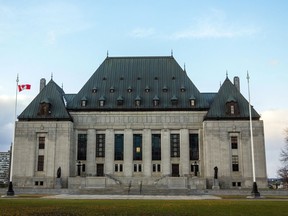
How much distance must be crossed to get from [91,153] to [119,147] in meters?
4.83

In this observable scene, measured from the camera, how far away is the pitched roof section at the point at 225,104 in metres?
64.3

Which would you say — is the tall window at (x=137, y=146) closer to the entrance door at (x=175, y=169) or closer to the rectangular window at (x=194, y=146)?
the entrance door at (x=175, y=169)

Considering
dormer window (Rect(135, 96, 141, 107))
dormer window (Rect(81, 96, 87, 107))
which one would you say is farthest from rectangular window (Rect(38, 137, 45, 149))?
dormer window (Rect(135, 96, 141, 107))

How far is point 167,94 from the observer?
226ft

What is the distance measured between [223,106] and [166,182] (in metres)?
17.6

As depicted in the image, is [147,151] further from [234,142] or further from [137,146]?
[234,142]

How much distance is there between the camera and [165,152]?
6550 centimetres

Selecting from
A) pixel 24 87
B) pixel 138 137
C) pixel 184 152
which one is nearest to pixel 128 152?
pixel 138 137

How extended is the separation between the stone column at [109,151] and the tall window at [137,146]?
11.9ft

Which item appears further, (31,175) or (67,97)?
(67,97)

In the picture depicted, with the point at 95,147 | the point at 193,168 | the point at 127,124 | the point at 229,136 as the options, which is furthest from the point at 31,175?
the point at 229,136

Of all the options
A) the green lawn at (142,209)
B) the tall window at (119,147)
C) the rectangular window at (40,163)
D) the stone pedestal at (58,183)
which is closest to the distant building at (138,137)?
the tall window at (119,147)

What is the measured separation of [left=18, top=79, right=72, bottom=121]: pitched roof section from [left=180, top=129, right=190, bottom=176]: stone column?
756 inches

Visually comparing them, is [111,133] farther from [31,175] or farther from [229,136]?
[229,136]
